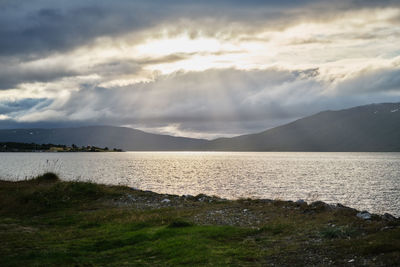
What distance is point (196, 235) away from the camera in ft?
52.0

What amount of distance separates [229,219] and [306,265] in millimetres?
8845

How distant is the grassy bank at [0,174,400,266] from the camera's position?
41.2 ft

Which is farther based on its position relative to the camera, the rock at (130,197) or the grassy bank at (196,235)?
the rock at (130,197)

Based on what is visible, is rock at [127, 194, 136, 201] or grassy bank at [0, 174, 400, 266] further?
rock at [127, 194, 136, 201]

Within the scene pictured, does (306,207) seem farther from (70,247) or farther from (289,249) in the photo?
(70,247)

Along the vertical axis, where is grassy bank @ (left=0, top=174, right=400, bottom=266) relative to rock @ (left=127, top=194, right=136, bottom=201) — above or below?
above

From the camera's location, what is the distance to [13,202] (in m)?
27.4

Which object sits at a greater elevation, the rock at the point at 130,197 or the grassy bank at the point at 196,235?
Result: the grassy bank at the point at 196,235

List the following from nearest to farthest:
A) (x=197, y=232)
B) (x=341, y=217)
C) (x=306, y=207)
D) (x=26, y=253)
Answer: (x=26, y=253), (x=197, y=232), (x=341, y=217), (x=306, y=207)

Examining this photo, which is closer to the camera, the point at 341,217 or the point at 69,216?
the point at 341,217

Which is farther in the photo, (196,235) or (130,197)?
(130,197)

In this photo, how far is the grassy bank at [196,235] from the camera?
41.2 ft

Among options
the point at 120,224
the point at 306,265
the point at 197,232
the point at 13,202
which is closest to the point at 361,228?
the point at 306,265

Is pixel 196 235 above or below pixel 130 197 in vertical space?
above
